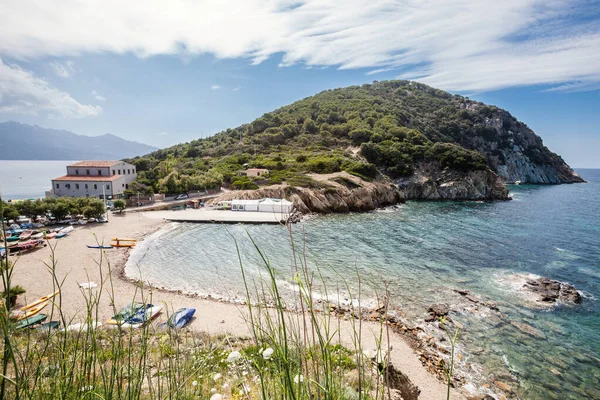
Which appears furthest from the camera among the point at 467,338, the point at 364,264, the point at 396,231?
the point at 396,231

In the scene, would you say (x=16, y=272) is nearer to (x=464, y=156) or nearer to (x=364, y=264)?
(x=364, y=264)

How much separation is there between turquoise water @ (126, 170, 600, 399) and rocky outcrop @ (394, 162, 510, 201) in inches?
571

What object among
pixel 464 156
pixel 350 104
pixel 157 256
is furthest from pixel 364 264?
pixel 350 104

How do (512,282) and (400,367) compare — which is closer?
(400,367)

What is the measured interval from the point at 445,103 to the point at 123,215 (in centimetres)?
10126

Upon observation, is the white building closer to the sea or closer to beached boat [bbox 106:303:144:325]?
the sea

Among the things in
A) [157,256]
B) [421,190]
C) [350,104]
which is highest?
[350,104]

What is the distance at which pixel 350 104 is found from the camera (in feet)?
271

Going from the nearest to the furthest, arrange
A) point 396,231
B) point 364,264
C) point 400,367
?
point 400,367
point 364,264
point 396,231

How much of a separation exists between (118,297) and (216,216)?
18.8 meters

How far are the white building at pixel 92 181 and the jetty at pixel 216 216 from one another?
862 cm

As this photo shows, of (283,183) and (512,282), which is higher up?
(283,183)

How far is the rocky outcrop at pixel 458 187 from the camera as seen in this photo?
52.1 metres

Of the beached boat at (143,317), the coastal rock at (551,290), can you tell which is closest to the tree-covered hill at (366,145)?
the coastal rock at (551,290)
